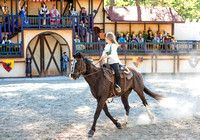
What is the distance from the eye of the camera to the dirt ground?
8398 mm

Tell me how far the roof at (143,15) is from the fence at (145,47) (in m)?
2.29

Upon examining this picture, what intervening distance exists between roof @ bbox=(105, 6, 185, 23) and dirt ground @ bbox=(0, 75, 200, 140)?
45.3 ft

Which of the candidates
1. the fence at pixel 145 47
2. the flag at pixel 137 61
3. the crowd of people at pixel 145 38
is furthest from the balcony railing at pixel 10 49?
the flag at pixel 137 61

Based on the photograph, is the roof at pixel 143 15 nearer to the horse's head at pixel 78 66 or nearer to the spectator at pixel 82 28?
the spectator at pixel 82 28

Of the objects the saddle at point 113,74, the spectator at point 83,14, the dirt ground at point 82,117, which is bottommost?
→ the dirt ground at point 82,117

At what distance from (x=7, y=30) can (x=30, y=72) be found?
3760mm

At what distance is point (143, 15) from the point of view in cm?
2939

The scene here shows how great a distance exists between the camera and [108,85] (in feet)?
29.0

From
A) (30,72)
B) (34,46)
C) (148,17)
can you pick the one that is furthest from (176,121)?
(148,17)

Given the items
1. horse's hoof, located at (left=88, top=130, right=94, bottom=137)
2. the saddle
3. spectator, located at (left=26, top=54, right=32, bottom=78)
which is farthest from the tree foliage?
horse's hoof, located at (left=88, top=130, right=94, bottom=137)

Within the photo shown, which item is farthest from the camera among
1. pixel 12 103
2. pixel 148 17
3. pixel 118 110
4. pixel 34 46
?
pixel 148 17

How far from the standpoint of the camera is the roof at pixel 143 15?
28797mm

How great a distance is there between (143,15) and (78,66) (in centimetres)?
2188

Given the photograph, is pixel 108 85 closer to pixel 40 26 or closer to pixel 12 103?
pixel 12 103
